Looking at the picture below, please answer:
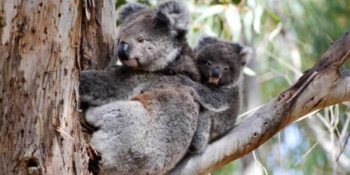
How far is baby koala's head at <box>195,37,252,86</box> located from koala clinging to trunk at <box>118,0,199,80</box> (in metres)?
0.13

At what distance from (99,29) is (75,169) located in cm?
117

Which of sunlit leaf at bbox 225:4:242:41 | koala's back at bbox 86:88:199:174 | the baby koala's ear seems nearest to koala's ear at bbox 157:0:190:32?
koala's back at bbox 86:88:199:174

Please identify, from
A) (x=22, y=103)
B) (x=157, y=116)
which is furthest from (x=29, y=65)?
(x=157, y=116)

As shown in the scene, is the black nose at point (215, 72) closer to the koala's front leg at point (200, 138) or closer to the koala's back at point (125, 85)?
the koala's back at point (125, 85)

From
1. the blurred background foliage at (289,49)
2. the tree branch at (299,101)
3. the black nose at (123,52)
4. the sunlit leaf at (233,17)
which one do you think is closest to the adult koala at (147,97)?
the black nose at (123,52)

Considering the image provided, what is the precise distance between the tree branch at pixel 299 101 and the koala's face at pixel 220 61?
0.56 metres

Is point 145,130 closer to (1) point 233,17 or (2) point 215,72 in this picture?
(2) point 215,72

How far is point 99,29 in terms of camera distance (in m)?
3.77

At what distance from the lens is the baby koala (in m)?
3.61

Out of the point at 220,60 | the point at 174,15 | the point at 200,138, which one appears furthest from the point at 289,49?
the point at 200,138

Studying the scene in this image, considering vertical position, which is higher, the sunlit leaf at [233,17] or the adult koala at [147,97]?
the adult koala at [147,97]

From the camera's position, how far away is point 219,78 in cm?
393

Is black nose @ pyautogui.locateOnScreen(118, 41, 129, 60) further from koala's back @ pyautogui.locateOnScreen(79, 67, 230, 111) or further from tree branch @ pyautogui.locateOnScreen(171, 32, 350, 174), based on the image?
tree branch @ pyautogui.locateOnScreen(171, 32, 350, 174)

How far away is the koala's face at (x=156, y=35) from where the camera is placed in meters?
3.67
